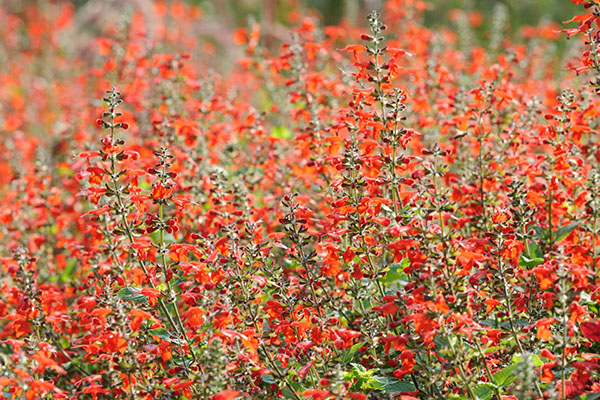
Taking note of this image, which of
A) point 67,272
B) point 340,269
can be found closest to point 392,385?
point 340,269

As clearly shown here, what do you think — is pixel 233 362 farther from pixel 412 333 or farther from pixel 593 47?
pixel 593 47

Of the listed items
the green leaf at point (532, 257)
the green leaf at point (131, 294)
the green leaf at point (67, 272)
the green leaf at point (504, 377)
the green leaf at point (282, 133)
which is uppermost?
the green leaf at point (282, 133)

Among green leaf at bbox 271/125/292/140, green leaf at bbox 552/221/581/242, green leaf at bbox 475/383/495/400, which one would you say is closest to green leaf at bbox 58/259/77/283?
green leaf at bbox 271/125/292/140

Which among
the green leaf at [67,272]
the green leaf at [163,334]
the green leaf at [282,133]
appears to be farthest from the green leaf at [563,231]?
the green leaf at [282,133]

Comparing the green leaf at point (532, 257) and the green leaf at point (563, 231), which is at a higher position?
the green leaf at point (563, 231)

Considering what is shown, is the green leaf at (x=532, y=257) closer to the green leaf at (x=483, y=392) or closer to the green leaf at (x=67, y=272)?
the green leaf at (x=483, y=392)

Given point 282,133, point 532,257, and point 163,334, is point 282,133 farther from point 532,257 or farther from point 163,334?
point 163,334

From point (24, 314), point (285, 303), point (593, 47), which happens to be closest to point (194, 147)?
point (24, 314)

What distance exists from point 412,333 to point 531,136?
1.95m

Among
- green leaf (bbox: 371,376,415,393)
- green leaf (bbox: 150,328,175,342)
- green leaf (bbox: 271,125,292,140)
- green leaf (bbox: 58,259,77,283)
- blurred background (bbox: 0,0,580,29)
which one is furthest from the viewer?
blurred background (bbox: 0,0,580,29)

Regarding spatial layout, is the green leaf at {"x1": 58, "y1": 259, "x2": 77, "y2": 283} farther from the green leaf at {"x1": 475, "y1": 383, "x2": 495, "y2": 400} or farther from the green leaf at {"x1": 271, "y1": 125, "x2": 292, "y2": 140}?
the green leaf at {"x1": 475, "y1": 383, "x2": 495, "y2": 400}

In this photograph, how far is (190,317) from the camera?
3.18 m

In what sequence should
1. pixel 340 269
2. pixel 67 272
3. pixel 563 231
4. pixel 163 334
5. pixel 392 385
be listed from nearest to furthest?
pixel 392 385, pixel 340 269, pixel 163 334, pixel 563 231, pixel 67 272

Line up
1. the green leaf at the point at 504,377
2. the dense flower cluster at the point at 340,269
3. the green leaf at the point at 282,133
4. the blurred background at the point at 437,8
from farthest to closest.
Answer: the blurred background at the point at 437,8, the green leaf at the point at 282,133, the green leaf at the point at 504,377, the dense flower cluster at the point at 340,269
